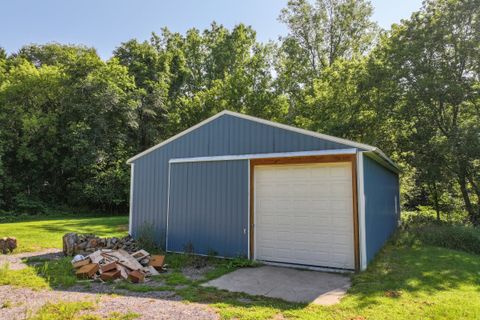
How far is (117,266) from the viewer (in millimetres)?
5906

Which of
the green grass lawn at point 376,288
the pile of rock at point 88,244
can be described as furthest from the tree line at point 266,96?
the pile of rock at point 88,244

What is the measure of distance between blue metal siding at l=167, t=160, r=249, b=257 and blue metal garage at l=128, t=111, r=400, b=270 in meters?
0.02

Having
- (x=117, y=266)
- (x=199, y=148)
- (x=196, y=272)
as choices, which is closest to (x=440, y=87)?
(x=199, y=148)

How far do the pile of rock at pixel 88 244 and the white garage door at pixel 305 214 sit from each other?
320cm

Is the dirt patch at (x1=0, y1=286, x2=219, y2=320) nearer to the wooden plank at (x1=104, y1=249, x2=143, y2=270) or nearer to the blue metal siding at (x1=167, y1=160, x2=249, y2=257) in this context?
the wooden plank at (x1=104, y1=249, x2=143, y2=270)

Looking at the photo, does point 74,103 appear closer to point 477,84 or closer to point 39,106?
point 39,106

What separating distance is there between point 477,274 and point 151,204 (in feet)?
23.2

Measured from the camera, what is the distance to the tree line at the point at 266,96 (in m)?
13.2

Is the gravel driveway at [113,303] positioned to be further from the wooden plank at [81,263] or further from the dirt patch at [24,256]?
the dirt patch at [24,256]

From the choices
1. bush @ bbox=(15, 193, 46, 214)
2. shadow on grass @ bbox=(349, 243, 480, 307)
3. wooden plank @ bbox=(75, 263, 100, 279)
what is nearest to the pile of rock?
wooden plank @ bbox=(75, 263, 100, 279)

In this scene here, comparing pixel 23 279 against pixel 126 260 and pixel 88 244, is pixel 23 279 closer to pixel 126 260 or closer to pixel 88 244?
pixel 126 260

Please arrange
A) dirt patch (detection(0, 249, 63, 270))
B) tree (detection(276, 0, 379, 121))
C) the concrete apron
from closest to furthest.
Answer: the concrete apron, dirt patch (detection(0, 249, 63, 270)), tree (detection(276, 0, 379, 121))

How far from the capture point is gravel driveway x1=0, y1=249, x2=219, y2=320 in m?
4.01

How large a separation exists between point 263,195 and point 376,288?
9.73 feet
